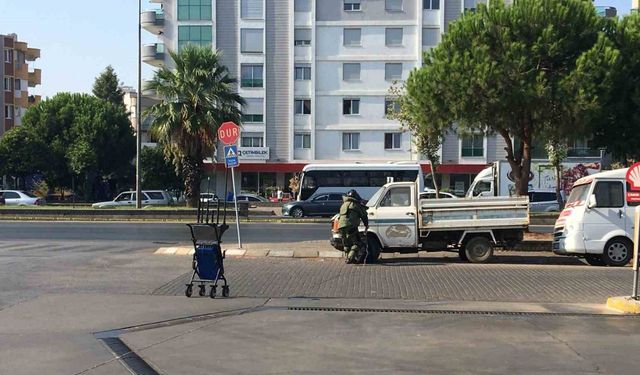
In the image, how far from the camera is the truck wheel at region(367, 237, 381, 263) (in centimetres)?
1546

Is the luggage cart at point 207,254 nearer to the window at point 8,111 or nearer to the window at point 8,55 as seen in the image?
the window at point 8,111

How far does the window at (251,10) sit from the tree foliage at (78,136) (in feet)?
45.0

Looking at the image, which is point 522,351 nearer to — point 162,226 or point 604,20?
point 604,20

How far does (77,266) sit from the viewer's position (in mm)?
14172

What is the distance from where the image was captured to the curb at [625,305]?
9734mm

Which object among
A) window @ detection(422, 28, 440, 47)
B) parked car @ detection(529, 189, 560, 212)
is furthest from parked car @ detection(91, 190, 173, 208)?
window @ detection(422, 28, 440, 47)

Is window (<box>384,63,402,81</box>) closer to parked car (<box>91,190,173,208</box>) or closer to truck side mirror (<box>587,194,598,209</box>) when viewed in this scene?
parked car (<box>91,190,173,208</box>)

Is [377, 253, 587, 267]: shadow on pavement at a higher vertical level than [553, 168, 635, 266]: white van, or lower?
lower

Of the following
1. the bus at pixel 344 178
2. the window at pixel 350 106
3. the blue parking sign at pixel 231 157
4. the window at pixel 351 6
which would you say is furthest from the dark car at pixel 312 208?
the window at pixel 351 6

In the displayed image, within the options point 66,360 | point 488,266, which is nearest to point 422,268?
point 488,266

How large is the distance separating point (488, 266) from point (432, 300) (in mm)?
5045

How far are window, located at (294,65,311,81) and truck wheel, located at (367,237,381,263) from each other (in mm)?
43601

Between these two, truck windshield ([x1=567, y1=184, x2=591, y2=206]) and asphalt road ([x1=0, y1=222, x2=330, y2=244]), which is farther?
asphalt road ([x1=0, y1=222, x2=330, y2=244])

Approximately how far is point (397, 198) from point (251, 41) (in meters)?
44.4
